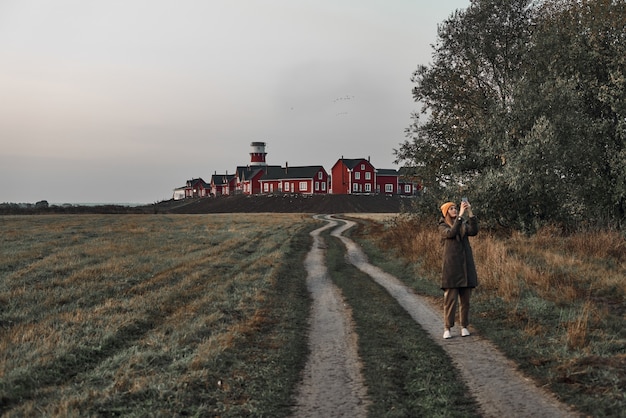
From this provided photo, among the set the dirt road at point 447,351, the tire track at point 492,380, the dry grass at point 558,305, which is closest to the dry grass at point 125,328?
the dirt road at point 447,351

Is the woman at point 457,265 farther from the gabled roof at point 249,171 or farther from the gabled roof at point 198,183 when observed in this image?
the gabled roof at point 198,183

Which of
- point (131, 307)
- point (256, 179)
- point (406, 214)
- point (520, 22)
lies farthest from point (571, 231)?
point (256, 179)

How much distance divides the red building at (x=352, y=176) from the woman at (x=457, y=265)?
86582 mm

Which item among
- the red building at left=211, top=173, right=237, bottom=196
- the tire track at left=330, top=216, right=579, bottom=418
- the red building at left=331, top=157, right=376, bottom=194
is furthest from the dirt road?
the red building at left=211, top=173, right=237, bottom=196

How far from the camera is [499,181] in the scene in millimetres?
20359

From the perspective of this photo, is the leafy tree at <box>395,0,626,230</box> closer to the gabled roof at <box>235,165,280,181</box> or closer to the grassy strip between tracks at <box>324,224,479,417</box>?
the grassy strip between tracks at <box>324,224,479,417</box>

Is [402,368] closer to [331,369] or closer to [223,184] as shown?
[331,369]

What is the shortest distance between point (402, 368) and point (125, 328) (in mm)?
5664

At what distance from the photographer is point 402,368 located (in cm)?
717

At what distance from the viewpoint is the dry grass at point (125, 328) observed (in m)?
6.02

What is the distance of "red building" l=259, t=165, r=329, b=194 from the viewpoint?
323 ft

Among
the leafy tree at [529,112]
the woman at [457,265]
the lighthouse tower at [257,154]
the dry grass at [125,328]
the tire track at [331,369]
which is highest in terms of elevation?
the lighthouse tower at [257,154]

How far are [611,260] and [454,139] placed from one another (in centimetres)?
1144

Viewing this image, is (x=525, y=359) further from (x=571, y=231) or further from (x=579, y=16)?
(x=579, y=16)
